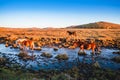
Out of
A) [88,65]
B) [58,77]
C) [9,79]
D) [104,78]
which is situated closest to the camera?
[9,79]

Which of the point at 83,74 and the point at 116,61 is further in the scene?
the point at 116,61

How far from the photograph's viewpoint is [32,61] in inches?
774

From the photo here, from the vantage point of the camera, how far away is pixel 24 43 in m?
27.7

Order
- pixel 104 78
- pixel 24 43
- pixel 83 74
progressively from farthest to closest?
pixel 24 43
pixel 83 74
pixel 104 78

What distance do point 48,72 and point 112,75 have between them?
4272 millimetres

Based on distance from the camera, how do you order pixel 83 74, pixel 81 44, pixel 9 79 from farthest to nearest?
pixel 81 44
pixel 83 74
pixel 9 79

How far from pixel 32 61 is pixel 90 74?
21.8 feet

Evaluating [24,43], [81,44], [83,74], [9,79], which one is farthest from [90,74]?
[24,43]

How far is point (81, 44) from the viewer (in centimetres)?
2430

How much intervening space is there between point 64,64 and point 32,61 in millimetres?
3131

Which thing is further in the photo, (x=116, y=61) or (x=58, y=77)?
(x=116, y=61)

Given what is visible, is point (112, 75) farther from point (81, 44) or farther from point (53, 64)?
point (81, 44)

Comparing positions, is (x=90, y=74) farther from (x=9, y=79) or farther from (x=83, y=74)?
(x=9, y=79)

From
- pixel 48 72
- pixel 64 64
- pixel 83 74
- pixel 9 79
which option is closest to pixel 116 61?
pixel 64 64
